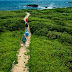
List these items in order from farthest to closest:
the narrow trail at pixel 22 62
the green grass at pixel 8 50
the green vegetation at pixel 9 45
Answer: the green vegetation at pixel 9 45, the green grass at pixel 8 50, the narrow trail at pixel 22 62

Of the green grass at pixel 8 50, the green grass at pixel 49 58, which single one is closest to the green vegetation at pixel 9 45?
the green grass at pixel 8 50

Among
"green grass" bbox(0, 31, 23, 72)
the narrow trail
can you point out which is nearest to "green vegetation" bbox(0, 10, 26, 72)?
"green grass" bbox(0, 31, 23, 72)

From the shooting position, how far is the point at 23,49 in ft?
74.9

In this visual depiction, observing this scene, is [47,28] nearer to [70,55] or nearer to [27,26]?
[27,26]

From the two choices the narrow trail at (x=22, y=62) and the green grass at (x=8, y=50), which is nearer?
the narrow trail at (x=22, y=62)

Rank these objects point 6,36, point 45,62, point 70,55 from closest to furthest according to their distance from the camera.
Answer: point 45,62 < point 70,55 < point 6,36

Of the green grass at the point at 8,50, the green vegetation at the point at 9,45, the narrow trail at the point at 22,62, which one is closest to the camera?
the narrow trail at the point at 22,62

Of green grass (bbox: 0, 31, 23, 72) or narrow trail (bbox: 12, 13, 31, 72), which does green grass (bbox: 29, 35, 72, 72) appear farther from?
green grass (bbox: 0, 31, 23, 72)

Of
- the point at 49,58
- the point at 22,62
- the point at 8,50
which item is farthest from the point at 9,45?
the point at 49,58

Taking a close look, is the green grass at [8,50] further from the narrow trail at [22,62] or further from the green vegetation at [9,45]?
the narrow trail at [22,62]

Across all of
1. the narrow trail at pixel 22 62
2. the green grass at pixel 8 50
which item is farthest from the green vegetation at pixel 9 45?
the narrow trail at pixel 22 62

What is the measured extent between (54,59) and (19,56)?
21.3 feet

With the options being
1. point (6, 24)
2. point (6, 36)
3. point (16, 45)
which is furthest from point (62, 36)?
point (6, 24)

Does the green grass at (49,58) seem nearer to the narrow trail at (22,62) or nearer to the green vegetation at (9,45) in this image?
the narrow trail at (22,62)
